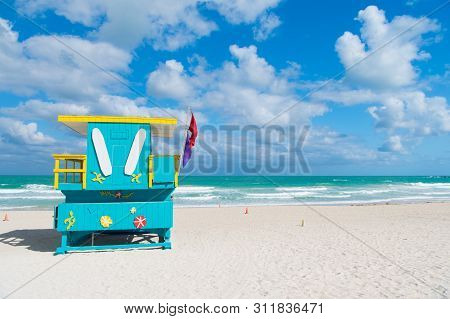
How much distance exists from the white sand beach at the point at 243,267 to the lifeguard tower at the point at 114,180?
99 cm

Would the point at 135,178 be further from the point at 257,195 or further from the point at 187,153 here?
the point at 257,195

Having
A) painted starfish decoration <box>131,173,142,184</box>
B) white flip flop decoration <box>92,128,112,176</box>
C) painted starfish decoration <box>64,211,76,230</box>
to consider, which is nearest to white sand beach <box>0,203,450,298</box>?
painted starfish decoration <box>64,211,76,230</box>

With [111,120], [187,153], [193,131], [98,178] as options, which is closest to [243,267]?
[187,153]

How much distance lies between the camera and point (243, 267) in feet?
27.4

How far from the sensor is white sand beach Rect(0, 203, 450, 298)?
262 inches

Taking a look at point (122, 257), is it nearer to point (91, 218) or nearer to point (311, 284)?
point (91, 218)

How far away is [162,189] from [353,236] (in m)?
8.13

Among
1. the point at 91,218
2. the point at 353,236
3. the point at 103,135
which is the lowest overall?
the point at 353,236

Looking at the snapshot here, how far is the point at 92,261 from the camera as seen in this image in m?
8.88

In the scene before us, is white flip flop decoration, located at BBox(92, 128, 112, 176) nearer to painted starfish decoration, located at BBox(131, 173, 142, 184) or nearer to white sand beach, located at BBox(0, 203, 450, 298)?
painted starfish decoration, located at BBox(131, 173, 142, 184)

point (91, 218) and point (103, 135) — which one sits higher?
point (103, 135)

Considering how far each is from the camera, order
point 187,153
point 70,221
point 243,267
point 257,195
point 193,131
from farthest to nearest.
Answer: point 257,195 < point 193,131 < point 187,153 < point 70,221 < point 243,267

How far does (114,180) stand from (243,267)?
4599 mm
